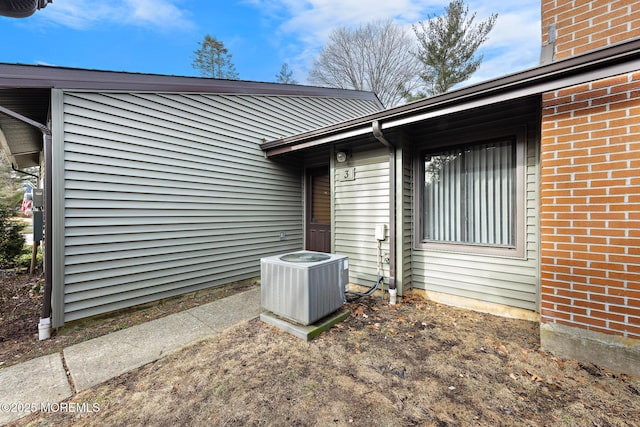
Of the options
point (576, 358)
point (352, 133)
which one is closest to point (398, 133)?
point (352, 133)

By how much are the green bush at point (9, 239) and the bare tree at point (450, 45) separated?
14.0m

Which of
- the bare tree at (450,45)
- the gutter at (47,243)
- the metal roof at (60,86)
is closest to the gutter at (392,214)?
the metal roof at (60,86)

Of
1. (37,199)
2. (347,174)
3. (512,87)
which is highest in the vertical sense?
(512,87)

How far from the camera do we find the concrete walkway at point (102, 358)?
6.69ft

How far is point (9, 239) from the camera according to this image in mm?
5891

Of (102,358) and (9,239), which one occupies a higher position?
(9,239)

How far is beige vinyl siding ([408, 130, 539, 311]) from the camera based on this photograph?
10.2ft

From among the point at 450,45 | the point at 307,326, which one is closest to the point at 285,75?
the point at 450,45

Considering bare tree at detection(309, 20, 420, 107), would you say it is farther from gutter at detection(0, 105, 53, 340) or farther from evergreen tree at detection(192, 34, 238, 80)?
gutter at detection(0, 105, 53, 340)

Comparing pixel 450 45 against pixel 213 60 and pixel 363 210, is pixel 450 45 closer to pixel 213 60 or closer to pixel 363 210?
pixel 363 210

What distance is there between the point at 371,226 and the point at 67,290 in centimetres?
407

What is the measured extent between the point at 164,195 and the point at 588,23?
5.21 metres

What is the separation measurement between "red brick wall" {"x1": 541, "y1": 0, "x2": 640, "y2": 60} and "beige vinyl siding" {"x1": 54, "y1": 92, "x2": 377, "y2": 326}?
4.40 metres

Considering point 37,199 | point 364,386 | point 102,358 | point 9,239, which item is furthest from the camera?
point 9,239
